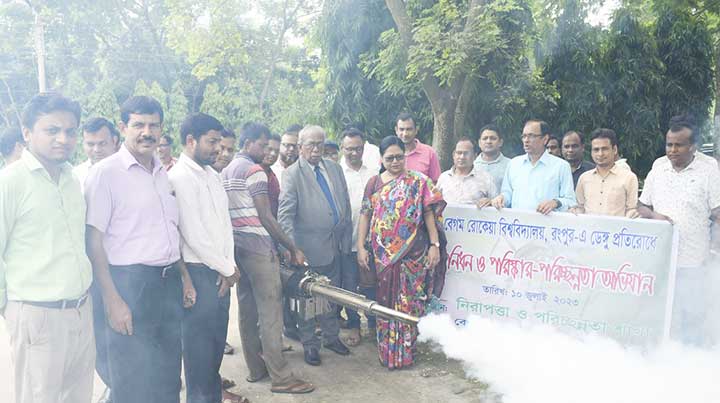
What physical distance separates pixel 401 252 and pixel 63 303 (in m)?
2.66

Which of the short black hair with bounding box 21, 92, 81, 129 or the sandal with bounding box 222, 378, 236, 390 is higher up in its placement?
the short black hair with bounding box 21, 92, 81, 129

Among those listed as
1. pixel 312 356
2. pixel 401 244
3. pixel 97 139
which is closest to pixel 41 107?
pixel 97 139

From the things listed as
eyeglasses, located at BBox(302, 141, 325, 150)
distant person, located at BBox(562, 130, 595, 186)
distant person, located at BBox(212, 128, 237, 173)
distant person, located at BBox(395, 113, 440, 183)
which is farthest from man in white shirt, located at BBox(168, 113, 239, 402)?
distant person, located at BBox(562, 130, 595, 186)

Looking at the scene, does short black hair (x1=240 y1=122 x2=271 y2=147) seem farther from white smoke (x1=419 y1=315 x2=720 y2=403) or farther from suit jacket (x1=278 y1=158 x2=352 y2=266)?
white smoke (x1=419 y1=315 x2=720 y2=403)

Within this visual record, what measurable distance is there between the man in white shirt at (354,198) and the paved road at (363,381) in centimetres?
37

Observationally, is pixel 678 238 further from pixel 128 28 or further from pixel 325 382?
pixel 128 28

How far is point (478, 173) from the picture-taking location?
5.32 m

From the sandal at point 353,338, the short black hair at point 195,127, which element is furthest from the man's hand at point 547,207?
the short black hair at point 195,127

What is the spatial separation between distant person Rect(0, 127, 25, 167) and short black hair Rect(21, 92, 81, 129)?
2307 millimetres

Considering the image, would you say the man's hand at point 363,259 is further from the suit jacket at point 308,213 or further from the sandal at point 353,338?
the sandal at point 353,338

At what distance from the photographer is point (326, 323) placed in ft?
16.9

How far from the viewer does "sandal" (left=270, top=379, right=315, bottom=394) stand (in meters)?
4.28

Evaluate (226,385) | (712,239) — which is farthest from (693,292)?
(226,385)

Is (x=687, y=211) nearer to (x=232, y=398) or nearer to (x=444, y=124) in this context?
(x=232, y=398)
